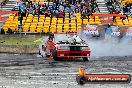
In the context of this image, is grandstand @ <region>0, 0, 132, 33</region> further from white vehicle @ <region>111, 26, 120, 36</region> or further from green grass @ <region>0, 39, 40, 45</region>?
white vehicle @ <region>111, 26, 120, 36</region>

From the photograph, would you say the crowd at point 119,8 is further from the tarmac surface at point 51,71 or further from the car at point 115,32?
the tarmac surface at point 51,71

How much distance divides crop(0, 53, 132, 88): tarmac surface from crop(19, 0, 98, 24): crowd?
10.7 meters

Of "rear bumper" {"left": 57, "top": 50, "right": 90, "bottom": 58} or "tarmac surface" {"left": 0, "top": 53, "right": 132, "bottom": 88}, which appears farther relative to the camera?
"rear bumper" {"left": 57, "top": 50, "right": 90, "bottom": 58}

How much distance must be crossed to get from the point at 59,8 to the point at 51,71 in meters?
18.1

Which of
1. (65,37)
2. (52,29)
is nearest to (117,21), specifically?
(52,29)

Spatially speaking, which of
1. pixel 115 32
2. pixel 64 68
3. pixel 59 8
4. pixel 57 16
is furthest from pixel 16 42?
pixel 64 68

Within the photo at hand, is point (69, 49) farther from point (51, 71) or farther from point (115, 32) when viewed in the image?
point (115, 32)

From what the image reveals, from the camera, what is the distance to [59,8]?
116 ft

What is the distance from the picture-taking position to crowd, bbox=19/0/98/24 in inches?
1355

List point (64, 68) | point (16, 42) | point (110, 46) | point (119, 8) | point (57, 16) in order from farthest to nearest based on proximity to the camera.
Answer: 1. point (119, 8)
2. point (57, 16)
3. point (16, 42)
4. point (110, 46)
5. point (64, 68)

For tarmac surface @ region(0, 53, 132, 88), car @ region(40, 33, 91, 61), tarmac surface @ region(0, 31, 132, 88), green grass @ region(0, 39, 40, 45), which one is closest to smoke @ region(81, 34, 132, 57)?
tarmac surface @ region(0, 31, 132, 88)

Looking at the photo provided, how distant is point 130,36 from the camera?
91.2 ft

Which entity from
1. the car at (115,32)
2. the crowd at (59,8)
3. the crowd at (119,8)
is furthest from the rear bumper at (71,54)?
the crowd at (119,8)

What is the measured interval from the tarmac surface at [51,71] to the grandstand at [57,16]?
7.63 metres
